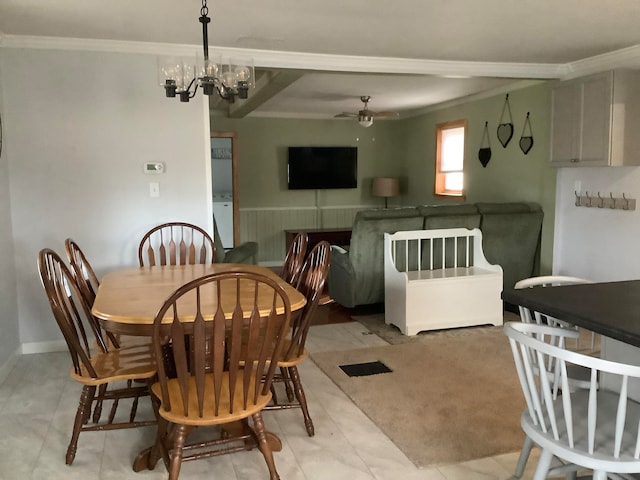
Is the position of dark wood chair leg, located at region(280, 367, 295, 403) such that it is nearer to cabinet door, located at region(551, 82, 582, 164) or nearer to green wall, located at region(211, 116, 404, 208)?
cabinet door, located at region(551, 82, 582, 164)

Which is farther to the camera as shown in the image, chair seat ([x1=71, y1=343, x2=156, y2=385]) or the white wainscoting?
the white wainscoting

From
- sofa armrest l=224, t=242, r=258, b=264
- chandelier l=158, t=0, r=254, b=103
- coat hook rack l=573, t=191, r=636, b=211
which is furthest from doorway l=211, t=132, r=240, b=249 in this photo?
chandelier l=158, t=0, r=254, b=103

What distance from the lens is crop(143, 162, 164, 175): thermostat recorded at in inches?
155

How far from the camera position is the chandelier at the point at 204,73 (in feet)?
8.83

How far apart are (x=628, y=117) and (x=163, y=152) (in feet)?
11.3

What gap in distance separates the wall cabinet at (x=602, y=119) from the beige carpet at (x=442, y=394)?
159 centimetres

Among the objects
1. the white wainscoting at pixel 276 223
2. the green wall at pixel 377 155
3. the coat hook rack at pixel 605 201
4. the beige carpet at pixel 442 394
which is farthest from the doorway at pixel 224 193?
the coat hook rack at pixel 605 201

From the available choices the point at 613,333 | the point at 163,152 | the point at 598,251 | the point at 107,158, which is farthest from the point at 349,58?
the point at 613,333

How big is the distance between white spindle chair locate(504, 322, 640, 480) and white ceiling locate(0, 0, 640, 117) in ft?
6.99

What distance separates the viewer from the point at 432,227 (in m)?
4.71

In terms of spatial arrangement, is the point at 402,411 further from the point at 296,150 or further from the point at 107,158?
the point at 296,150

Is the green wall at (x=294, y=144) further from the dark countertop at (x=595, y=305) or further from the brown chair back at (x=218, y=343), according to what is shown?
the dark countertop at (x=595, y=305)

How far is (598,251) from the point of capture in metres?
4.62

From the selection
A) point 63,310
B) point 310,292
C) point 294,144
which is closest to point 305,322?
point 310,292
